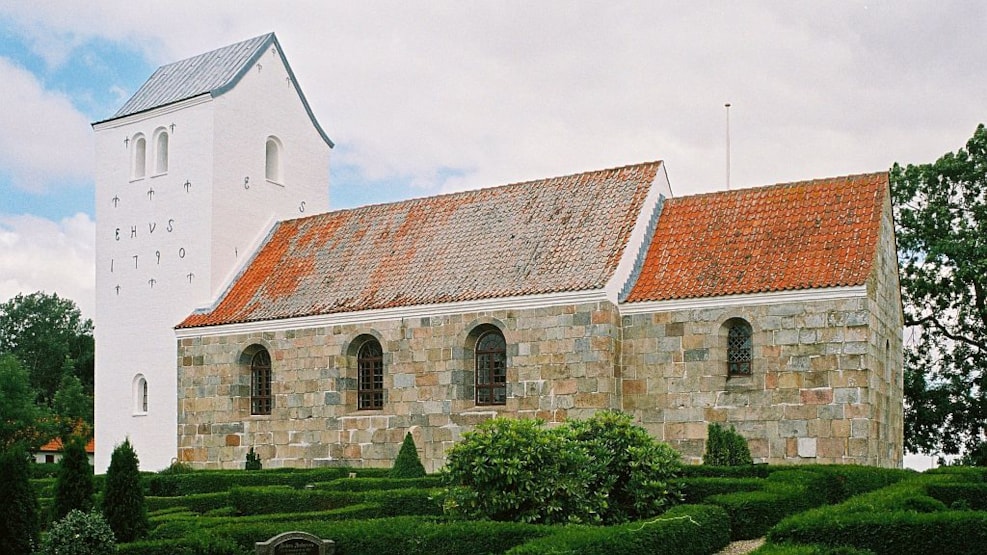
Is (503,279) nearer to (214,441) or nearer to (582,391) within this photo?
(582,391)

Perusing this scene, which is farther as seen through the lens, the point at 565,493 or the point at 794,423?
the point at 794,423

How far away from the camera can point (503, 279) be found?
2214 centimetres

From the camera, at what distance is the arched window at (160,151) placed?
2830 centimetres

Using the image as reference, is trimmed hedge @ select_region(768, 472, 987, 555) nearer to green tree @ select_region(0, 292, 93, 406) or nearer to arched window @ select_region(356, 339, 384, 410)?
arched window @ select_region(356, 339, 384, 410)

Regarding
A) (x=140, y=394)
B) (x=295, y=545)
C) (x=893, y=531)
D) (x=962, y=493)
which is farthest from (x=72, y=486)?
(x=140, y=394)

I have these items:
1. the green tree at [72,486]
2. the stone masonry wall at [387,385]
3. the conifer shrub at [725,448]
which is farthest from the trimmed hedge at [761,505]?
the green tree at [72,486]

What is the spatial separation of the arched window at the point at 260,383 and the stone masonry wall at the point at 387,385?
0.15 meters

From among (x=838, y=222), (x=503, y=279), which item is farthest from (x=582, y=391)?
(x=838, y=222)

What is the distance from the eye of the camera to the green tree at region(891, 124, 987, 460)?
90.2 feet

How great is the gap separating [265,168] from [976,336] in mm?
18753

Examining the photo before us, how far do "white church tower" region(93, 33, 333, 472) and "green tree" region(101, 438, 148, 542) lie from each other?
13.5 m

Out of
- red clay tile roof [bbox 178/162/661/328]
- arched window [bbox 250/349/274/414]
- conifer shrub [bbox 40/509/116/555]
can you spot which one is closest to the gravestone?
conifer shrub [bbox 40/509/116/555]

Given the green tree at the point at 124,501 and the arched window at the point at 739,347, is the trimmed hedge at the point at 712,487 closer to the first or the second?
the arched window at the point at 739,347

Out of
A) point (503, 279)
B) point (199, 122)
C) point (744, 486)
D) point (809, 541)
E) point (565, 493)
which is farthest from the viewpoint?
point (199, 122)
